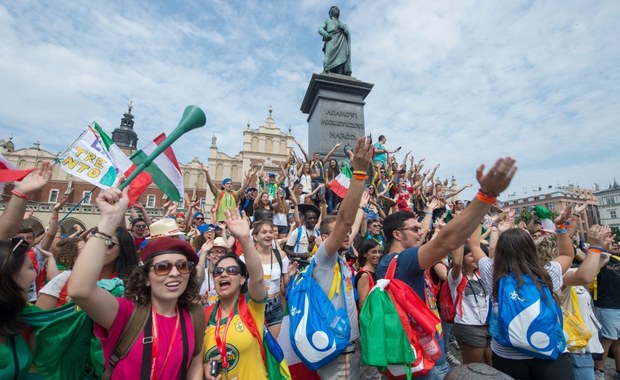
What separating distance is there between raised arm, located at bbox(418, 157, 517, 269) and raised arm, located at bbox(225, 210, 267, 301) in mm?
1271

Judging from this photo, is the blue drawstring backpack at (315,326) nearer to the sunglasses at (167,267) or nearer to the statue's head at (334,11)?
the sunglasses at (167,267)

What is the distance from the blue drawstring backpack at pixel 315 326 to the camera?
244 cm

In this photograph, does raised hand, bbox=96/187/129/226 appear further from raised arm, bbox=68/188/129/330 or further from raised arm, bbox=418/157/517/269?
raised arm, bbox=418/157/517/269

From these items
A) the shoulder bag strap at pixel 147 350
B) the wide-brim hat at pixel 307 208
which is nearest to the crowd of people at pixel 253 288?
the shoulder bag strap at pixel 147 350

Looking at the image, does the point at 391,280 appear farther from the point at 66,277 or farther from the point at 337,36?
the point at 337,36

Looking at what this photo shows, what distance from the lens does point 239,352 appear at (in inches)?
90.1

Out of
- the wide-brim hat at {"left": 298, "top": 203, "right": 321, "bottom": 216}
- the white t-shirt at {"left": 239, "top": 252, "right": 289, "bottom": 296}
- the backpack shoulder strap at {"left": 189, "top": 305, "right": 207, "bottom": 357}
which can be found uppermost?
the wide-brim hat at {"left": 298, "top": 203, "right": 321, "bottom": 216}

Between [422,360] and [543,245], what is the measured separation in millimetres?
3015

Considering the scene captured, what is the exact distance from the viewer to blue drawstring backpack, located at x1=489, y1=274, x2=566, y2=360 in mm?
2402

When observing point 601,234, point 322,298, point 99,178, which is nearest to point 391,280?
point 322,298

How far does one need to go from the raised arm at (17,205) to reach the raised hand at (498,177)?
324 centimetres

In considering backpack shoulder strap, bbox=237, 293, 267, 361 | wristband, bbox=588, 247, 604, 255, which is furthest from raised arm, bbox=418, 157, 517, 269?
wristband, bbox=588, 247, 604, 255

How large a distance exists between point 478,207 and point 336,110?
10481 millimetres

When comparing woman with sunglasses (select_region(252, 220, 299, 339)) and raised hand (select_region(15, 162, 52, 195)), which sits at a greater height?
raised hand (select_region(15, 162, 52, 195))
